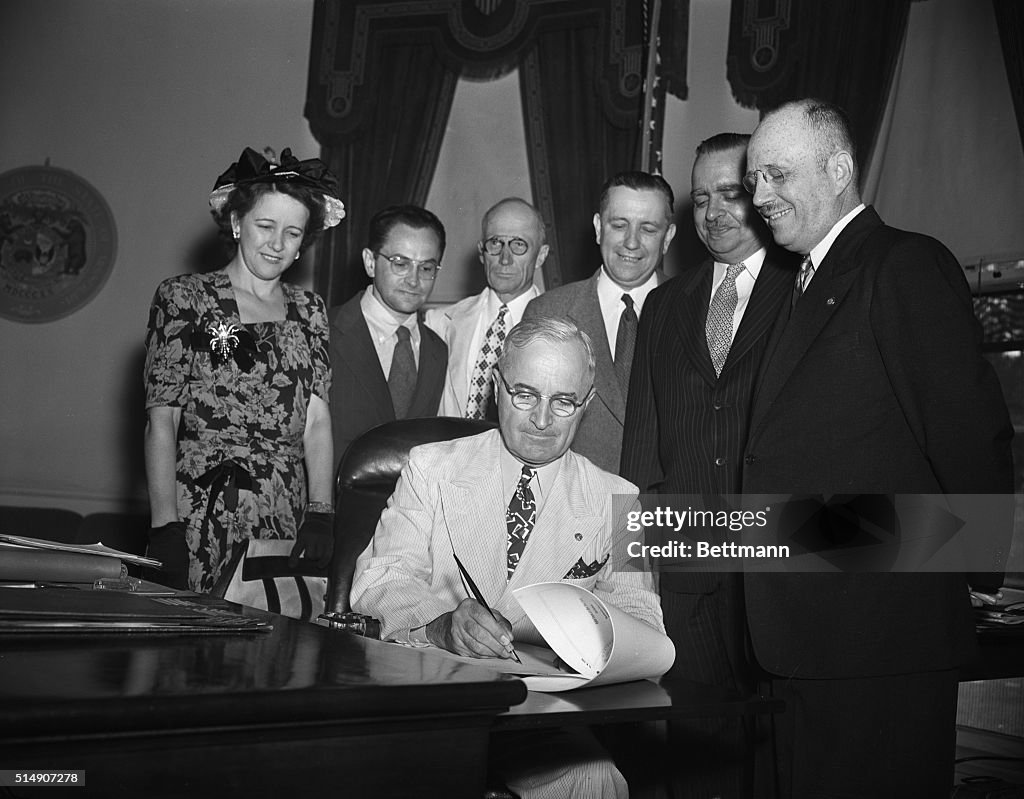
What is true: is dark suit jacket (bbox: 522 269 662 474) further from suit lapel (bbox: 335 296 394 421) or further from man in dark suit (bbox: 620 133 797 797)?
suit lapel (bbox: 335 296 394 421)

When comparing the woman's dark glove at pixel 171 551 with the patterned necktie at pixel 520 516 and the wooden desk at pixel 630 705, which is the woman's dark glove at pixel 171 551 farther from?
the wooden desk at pixel 630 705

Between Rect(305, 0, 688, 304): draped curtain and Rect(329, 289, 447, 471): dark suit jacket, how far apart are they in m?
2.01

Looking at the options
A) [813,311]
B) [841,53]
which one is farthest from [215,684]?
[841,53]

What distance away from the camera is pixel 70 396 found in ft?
20.5

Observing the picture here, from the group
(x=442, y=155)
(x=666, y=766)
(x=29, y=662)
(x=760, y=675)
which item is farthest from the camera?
(x=442, y=155)

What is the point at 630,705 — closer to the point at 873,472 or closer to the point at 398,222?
the point at 873,472

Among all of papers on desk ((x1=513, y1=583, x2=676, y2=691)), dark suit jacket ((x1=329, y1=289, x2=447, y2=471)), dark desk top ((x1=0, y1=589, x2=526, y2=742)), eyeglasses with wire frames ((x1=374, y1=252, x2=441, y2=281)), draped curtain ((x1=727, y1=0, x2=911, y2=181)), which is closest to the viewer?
dark desk top ((x1=0, y1=589, x2=526, y2=742))

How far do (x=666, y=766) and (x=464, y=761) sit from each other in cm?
44

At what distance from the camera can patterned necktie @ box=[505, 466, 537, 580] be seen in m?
2.16

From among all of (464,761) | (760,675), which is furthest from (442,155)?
(464,761)

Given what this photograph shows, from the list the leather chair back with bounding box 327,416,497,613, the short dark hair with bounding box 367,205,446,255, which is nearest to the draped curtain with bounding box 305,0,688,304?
the short dark hair with bounding box 367,205,446,255

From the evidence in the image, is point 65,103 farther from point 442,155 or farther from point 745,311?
point 745,311

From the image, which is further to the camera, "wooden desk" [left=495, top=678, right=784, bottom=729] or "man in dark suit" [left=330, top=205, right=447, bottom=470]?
"man in dark suit" [left=330, top=205, right=447, bottom=470]

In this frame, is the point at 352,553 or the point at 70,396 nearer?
the point at 352,553
